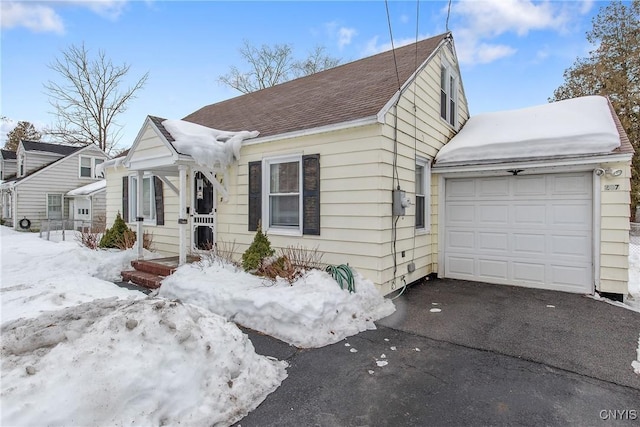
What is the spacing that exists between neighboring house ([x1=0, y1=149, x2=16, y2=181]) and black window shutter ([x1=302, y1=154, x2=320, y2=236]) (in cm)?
2888

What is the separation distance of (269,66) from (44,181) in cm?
1630

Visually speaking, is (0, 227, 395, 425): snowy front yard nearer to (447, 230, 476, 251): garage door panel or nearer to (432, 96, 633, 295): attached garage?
(447, 230, 476, 251): garage door panel

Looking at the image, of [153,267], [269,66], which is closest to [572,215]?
[153,267]

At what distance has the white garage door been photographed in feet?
19.4

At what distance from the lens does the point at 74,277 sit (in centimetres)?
643

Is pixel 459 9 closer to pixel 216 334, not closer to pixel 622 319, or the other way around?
pixel 622 319

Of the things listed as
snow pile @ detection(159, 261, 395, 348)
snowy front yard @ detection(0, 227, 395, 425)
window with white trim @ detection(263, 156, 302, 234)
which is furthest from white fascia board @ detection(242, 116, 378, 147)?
snowy front yard @ detection(0, 227, 395, 425)

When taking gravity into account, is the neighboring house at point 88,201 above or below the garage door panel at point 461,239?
above

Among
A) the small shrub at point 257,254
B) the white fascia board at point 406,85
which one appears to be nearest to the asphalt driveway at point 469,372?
the small shrub at point 257,254

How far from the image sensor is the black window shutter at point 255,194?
670cm

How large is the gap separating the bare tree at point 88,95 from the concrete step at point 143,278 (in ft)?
72.9

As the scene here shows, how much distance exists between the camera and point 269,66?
24.1m

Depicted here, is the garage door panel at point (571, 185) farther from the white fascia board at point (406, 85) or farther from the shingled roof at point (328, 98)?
the shingled roof at point (328, 98)

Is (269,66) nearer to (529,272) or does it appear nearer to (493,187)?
(493,187)
